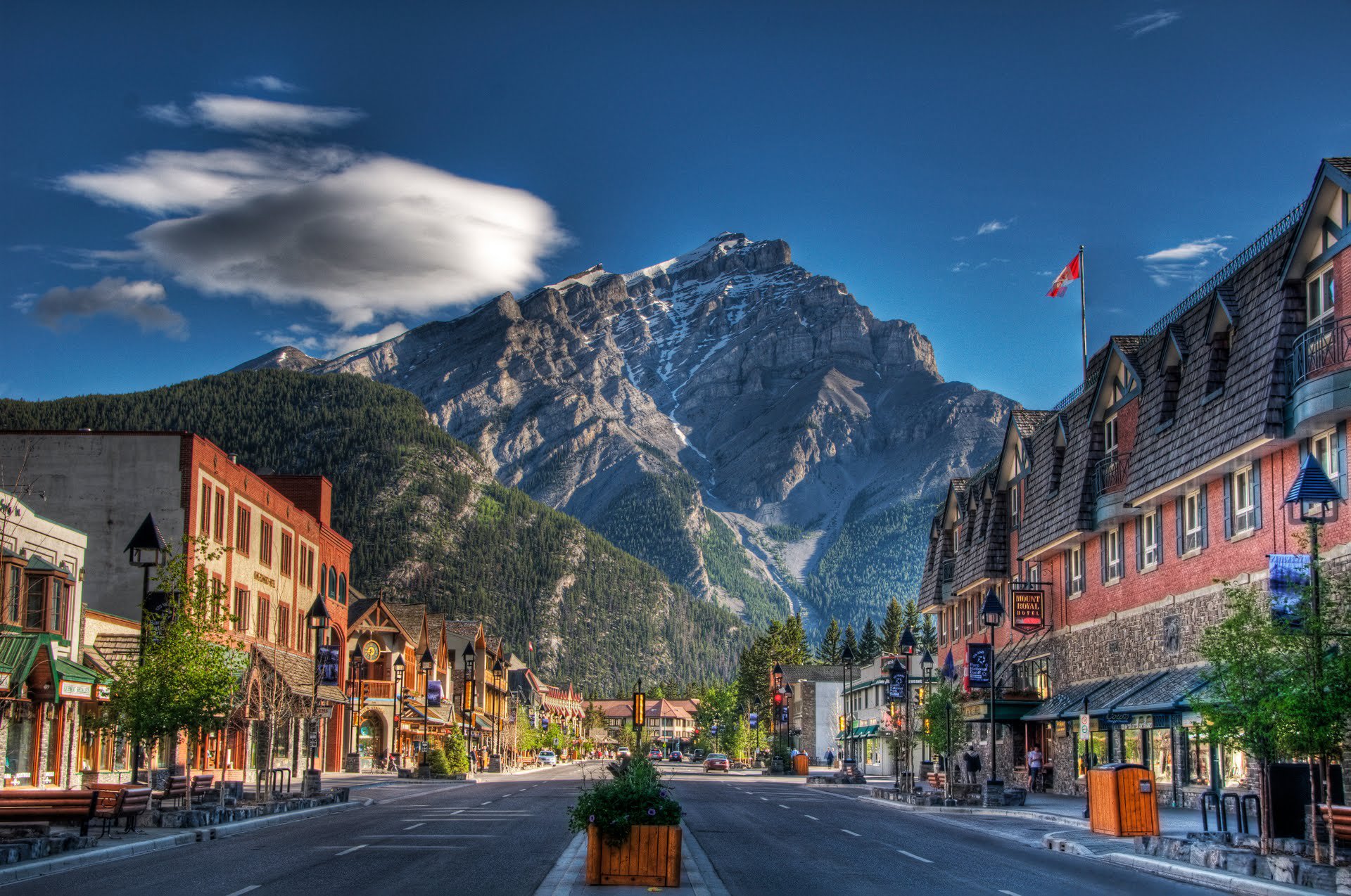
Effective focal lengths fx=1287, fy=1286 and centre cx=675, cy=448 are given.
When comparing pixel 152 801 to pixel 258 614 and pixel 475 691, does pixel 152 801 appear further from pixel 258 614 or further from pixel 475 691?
pixel 475 691

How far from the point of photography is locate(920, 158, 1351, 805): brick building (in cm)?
3009

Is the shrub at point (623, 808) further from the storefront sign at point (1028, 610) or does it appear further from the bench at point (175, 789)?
the storefront sign at point (1028, 610)

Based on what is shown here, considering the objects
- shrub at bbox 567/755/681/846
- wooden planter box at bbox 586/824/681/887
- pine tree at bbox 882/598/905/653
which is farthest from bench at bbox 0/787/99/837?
pine tree at bbox 882/598/905/653

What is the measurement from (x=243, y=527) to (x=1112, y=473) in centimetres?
3654

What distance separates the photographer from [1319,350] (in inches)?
1147

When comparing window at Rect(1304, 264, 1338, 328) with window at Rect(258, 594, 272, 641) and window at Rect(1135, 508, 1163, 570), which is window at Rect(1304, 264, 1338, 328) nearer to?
window at Rect(1135, 508, 1163, 570)

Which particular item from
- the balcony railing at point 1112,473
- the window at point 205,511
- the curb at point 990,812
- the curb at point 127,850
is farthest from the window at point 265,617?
the balcony railing at point 1112,473

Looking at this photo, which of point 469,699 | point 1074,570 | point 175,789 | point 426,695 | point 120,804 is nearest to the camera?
point 120,804

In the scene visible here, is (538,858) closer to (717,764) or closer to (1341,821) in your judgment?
(1341,821)

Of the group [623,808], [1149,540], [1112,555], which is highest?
[1149,540]

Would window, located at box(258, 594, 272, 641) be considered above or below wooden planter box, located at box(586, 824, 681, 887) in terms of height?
above

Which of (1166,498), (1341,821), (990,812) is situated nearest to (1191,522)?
(1166,498)

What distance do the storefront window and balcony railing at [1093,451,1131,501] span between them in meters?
8.02

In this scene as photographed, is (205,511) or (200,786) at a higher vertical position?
(205,511)
